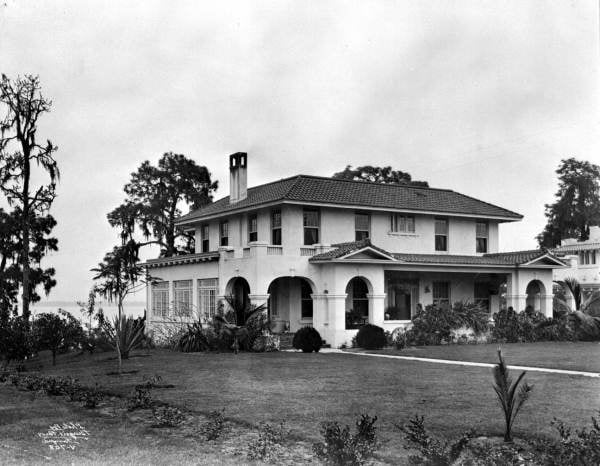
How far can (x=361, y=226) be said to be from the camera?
3312 centimetres

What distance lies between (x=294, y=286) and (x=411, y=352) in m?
7.73

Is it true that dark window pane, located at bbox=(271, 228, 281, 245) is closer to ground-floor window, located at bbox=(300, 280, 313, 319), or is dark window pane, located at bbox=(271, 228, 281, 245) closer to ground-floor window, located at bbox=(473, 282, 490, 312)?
ground-floor window, located at bbox=(300, 280, 313, 319)

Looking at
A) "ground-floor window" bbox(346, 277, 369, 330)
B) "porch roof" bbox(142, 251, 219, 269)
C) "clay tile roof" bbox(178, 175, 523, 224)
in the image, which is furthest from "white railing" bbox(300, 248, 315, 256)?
"porch roof" bbox(142, 251, 219, 269)

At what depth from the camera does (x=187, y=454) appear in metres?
9.72

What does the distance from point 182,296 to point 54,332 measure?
34.5 ft

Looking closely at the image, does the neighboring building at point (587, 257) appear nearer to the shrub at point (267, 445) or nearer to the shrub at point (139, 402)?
the shrub at point (139, 402)

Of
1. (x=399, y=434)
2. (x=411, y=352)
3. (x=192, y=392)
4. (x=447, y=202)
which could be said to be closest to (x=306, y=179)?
(x=447, y=202)

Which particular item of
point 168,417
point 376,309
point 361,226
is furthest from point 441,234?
point 168,417

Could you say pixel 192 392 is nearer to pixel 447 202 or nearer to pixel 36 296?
pixel 447 202

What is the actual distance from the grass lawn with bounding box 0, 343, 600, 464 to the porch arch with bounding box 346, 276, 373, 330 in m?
7.92

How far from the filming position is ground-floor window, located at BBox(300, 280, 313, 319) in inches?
1266

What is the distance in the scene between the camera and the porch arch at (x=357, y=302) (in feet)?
101

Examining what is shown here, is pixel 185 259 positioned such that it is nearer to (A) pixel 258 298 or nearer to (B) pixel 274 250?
(B) pixel 274 250

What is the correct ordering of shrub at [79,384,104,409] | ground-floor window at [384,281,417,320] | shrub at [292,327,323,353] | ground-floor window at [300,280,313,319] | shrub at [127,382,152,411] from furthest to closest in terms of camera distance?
ground-floor window at [384,281,417,320] → ground-floor window at [300,280,313,319] → shrub at [292,327,323,353] → shrub at [79,384,104,409] → shrub at [127,382,152,411]
